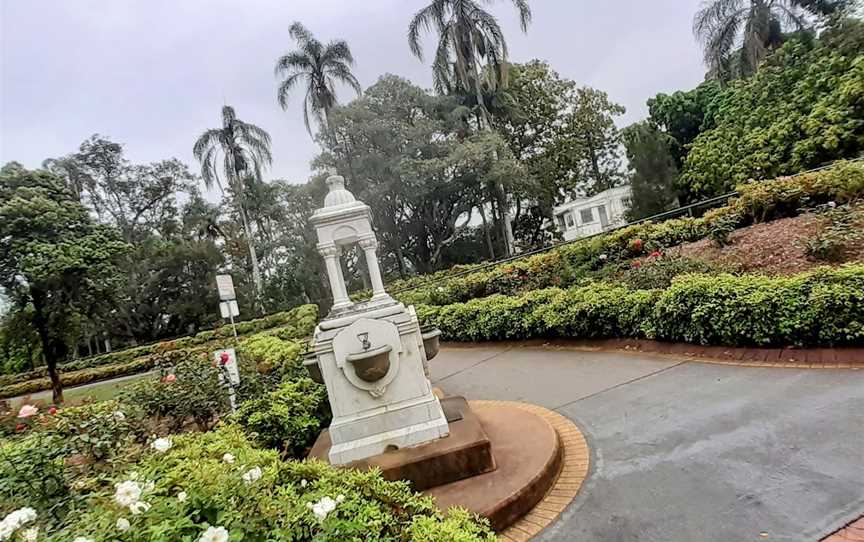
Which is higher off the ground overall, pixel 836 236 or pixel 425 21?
pixel 425 21

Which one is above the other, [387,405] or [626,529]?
[387,405]

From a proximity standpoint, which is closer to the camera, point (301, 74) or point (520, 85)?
point (301, 74)

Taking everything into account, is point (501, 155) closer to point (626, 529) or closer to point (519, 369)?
point (519, 369)

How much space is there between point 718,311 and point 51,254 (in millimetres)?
14306

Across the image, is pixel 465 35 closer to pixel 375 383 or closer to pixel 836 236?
pixel 836 236

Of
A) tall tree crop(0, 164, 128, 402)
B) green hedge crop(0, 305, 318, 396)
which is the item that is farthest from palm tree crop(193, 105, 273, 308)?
tall tree crop(0, 164, 128, 402)

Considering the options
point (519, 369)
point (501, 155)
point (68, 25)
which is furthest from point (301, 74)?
point (519, 369)

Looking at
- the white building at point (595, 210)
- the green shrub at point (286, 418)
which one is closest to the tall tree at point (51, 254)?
the green shrub at point (286, 418)

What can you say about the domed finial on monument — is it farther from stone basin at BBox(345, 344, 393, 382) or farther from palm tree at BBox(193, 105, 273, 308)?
palm tree at BBox(193, 105, 273, 308)

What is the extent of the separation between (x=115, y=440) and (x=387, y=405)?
2.09m

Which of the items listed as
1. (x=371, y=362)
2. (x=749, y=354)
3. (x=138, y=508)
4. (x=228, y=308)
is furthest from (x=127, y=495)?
(x=228, y=308)

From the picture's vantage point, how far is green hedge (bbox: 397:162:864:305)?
320 inches

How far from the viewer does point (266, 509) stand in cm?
168

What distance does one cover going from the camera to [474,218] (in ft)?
89.9
